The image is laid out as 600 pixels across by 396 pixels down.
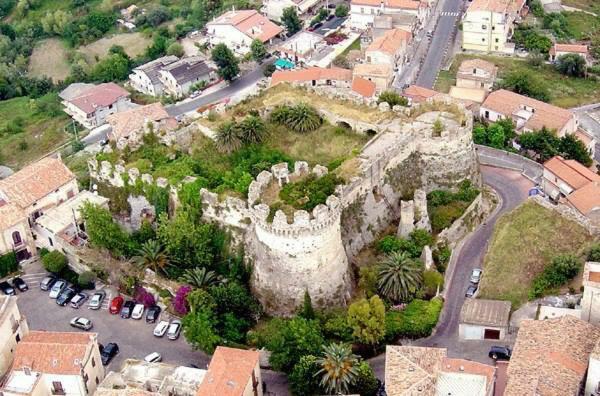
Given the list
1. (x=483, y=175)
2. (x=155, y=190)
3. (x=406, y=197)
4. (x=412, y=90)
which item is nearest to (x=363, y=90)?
(x=412, y=90)

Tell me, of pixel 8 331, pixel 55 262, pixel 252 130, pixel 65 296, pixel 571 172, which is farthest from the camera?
pixel 571 172

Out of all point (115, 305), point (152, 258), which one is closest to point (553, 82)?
point (152, 258)

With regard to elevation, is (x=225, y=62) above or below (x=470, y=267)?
below

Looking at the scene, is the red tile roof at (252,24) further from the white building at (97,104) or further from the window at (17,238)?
the window at (17,238)

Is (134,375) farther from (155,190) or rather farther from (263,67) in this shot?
(263,67)

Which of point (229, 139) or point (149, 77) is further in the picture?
point (149, 77)

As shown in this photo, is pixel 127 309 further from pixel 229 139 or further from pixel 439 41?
pixel 439 41
